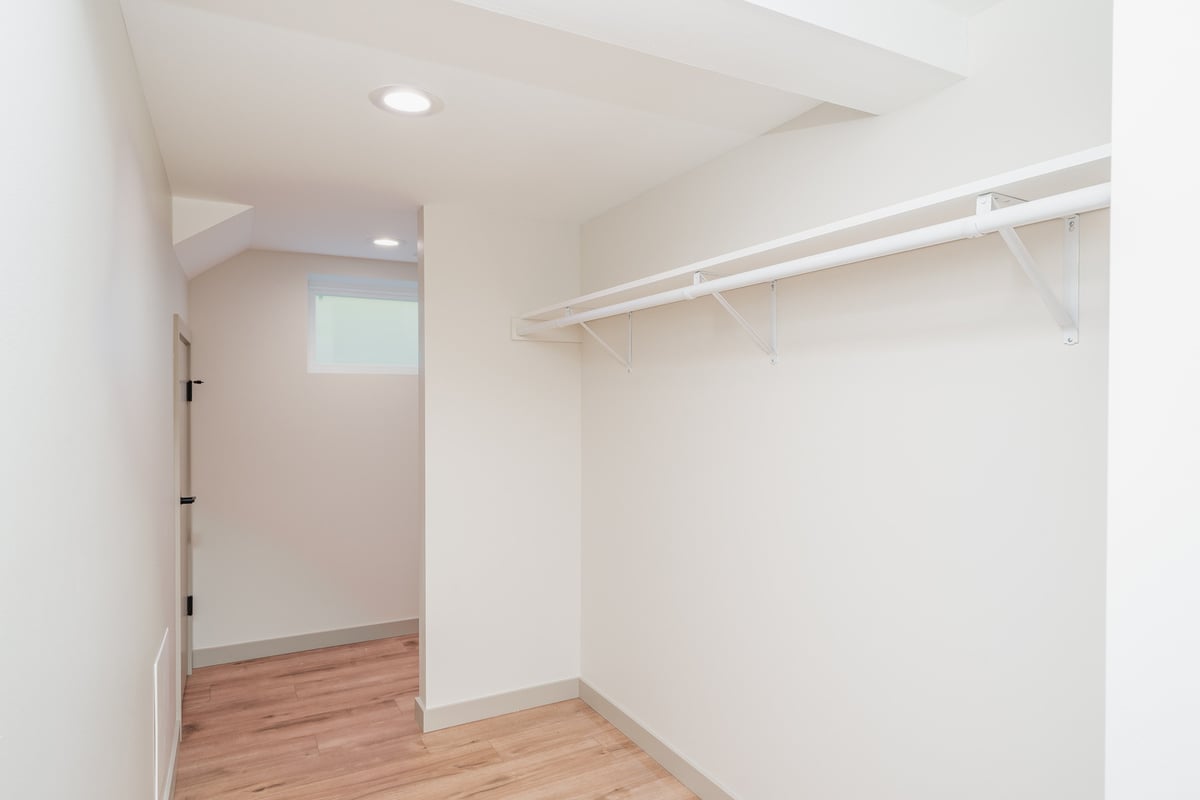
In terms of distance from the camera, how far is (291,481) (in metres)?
4.26

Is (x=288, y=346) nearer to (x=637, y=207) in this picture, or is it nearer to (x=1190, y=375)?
(x=637, y=207)

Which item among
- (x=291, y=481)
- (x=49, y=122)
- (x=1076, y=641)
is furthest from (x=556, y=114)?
(x=291, y=481)

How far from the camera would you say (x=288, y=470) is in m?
4.25

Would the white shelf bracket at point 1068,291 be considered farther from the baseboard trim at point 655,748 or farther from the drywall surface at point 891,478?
the baseboard trim at point 655,748

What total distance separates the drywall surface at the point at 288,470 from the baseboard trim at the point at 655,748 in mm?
1698

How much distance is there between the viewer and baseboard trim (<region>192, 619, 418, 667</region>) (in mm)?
4016

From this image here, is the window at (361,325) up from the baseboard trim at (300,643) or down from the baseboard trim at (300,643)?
up

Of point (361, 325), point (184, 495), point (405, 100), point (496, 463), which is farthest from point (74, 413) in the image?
point (361, 325)

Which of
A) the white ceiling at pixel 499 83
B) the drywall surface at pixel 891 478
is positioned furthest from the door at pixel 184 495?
the drywall surface at pixel 891 478

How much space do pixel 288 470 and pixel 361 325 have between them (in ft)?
3.31

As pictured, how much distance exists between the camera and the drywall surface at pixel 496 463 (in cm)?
327

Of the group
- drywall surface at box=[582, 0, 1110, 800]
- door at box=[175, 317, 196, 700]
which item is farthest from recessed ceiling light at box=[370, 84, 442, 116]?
door at box=[175, 317, 196, 700]

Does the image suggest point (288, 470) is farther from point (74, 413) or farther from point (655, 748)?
point (74, 413)

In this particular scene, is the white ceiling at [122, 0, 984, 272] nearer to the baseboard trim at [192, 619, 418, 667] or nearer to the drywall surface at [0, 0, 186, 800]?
the drywall surface at [0, 0, 186, 800]
